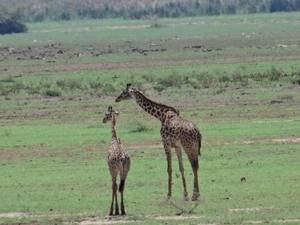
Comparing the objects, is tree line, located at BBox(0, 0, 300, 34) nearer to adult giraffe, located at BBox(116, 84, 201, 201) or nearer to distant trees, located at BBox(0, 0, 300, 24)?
distant trees, located at BBox(0, 0, 300, 24)

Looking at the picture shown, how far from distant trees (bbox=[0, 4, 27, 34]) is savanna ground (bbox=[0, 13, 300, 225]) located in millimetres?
16374

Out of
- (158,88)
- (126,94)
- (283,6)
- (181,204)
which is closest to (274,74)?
(158,88)

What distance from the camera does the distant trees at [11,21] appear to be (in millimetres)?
73375

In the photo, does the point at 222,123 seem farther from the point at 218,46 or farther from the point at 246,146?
the point at 218,46

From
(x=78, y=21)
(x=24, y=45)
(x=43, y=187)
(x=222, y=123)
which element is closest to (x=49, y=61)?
(x=24, y=45)

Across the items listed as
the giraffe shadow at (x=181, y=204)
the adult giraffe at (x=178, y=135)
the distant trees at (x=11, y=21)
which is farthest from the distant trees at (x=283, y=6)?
the giraffe shadow at (x=181, y=204)

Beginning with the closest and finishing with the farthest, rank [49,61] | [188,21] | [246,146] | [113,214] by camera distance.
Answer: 1. [113,214]
2. [246,146]
3. [49,61]
4. [188,21]

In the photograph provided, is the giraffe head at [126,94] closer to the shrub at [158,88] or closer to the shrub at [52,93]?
the shrub at [158,88]

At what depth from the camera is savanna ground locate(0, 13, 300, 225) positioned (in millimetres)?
14727

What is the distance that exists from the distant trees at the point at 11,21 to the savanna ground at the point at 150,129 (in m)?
16.4

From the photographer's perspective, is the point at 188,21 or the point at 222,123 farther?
the point at 188,21

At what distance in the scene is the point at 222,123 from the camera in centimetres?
2489

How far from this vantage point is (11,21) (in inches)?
2921

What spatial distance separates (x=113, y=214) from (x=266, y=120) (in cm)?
1169
